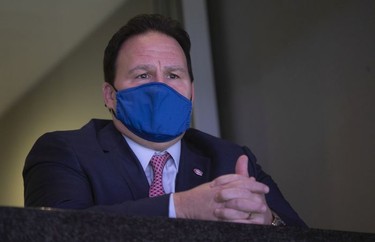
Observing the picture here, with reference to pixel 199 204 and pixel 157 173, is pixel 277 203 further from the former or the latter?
pixel 199 204

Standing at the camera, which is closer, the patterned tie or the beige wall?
the patterned tie

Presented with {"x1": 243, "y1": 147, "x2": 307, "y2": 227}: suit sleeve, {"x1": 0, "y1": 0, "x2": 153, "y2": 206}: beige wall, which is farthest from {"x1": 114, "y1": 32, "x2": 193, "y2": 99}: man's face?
{"x1": 0, "y1": 0, "x2": 153, "y2": 206}: beige wall

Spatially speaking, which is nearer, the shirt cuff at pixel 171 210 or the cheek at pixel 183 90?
the shirt cuff at pixel 171 210

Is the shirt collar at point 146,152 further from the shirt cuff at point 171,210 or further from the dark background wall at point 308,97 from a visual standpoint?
the dark background wall at point 308,97

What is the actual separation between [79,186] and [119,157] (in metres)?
0.14

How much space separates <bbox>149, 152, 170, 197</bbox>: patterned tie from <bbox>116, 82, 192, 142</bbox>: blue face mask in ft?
0.15

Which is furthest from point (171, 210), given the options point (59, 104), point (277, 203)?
point (59, 104)

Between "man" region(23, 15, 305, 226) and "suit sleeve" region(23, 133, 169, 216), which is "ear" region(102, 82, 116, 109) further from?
"suit sleeve" region(23, 133, 169, 216)

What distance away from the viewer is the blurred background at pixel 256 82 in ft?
5.64

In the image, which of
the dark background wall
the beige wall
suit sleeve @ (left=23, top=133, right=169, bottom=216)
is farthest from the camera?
the beige wall

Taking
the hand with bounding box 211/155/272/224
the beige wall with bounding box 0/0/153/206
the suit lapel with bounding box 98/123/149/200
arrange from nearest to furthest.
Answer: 1. the hand with bounding box 211/155/272/224
2. the suit lapel with bounding box 98/123/149/200
3. the beige wall with bounding box 0/0/153/206

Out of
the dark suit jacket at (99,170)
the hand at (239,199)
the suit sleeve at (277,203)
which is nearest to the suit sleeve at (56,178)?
the dark suit jacket at (99,170)

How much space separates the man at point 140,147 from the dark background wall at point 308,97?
37cm

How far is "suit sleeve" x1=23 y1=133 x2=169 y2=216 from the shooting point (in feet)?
3.77
